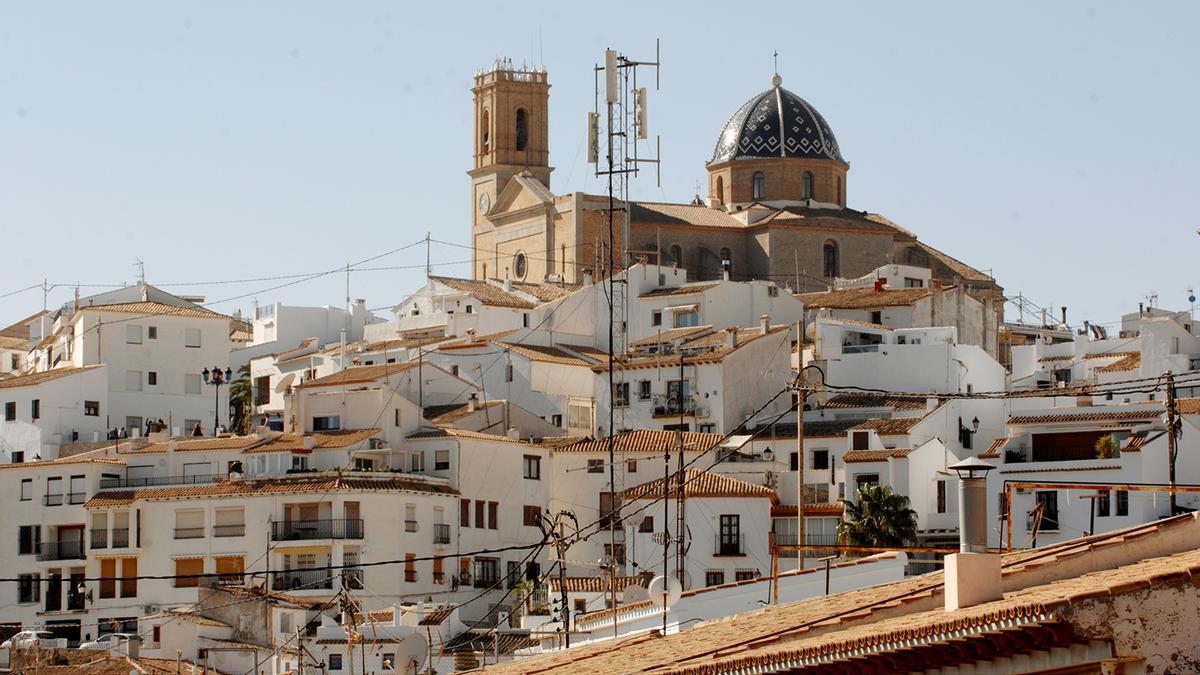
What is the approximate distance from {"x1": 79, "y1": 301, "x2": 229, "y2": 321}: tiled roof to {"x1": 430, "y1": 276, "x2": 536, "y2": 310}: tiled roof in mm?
9948

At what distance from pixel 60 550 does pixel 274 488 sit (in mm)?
6634

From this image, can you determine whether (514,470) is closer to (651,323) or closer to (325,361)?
(651,323)

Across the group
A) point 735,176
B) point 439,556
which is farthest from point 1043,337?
point 439,556

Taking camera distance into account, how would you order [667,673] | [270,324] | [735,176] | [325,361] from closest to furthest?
1. [667,673]
2. [325,361]
3. [270,324]
4. [735,176]

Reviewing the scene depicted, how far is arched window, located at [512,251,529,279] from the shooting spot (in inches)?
3445

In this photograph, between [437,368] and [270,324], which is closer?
[437,368]

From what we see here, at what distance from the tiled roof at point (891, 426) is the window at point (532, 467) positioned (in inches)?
305

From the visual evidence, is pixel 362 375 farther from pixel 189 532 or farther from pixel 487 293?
pixel 487 293

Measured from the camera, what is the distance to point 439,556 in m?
51.5

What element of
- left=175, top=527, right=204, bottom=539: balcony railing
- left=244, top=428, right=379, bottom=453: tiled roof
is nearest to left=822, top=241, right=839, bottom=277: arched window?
left=244, top=428, right=379, bottom=453: tiled roof

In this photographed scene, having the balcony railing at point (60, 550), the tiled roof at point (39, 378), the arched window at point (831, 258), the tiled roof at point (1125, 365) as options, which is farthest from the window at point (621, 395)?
the arched window at point (831, 258)

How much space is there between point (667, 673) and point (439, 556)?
123 ft

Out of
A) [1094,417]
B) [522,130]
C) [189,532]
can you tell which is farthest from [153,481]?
[522,130]

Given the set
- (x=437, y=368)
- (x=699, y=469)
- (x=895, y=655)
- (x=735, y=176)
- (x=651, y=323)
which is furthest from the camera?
(x=735, y=176)
